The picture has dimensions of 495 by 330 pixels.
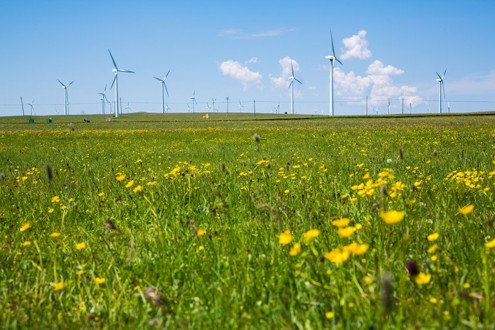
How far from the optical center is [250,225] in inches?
158

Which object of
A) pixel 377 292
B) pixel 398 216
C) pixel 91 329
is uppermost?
pixel 398 216

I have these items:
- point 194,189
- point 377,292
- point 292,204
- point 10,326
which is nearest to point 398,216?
point 377,292

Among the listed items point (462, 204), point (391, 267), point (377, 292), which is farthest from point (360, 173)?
point (377, 292)

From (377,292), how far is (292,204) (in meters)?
2.53

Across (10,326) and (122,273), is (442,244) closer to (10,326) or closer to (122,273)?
(122,273)

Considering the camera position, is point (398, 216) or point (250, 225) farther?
point (250, 225)

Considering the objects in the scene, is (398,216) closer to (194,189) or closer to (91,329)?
(91,329)

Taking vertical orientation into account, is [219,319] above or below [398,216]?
below

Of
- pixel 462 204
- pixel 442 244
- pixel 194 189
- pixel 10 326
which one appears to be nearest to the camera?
pixel 10 326

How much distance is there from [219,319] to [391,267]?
3.44 ft

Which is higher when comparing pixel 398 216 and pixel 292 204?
pixel 398 216

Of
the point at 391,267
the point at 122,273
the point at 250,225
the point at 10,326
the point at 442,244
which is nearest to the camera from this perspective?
the point at 10,326

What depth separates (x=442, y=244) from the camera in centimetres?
319

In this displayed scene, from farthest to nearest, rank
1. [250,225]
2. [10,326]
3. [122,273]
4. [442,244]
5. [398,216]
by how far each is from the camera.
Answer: [250,225], [442,244], [122,273], [10,326], [398,216]
